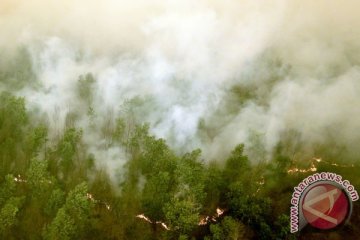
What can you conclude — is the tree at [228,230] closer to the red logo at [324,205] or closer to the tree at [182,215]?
the tree at [182,215]

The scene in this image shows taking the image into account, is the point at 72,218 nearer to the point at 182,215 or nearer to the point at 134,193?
the point at 134,193

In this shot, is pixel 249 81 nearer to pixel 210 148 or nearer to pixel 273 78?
pixel 273 78

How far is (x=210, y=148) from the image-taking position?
266 ft

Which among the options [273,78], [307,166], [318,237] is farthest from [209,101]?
[318,237]

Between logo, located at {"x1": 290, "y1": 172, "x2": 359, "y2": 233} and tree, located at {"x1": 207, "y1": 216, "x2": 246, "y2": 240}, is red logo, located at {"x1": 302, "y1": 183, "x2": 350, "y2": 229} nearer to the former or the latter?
logo, located at {"x1": 290, "y1": 172, "x2": 359, "y2": 233}

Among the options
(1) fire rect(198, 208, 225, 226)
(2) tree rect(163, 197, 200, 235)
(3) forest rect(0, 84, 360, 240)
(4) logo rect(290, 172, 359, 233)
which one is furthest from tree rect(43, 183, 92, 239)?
(4) logo rect(290, 172, 359, 233)

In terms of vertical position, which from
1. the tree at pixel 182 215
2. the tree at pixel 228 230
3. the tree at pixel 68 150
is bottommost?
the tree at pixel 228 230

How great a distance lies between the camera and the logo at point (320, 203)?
56.7 metres

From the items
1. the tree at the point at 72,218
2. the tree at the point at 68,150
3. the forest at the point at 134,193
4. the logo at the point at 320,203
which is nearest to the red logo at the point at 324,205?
the logo at the point at 320,203

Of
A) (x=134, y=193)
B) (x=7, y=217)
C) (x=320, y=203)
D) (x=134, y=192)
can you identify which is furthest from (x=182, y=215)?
(x=7, y=217)

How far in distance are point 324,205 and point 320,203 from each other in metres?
0.80

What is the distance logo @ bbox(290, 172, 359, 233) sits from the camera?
56.7m

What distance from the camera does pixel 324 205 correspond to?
55.8 m

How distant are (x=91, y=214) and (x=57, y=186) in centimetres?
715
